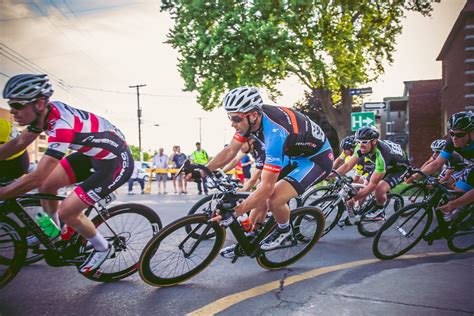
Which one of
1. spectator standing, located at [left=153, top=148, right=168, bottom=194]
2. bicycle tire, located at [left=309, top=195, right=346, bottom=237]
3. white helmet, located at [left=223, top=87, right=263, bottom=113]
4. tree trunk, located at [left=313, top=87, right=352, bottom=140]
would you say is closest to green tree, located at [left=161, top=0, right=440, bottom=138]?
tree trunk, located at [left=313, top=87, right=352, bottom=140]

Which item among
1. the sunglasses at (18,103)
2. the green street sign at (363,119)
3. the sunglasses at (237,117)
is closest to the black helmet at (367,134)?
the sunglasses at (237,117)

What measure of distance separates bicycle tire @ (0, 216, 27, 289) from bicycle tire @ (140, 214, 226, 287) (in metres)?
1.10

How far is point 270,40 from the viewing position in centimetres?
1442

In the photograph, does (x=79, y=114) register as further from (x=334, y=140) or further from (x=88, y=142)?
(x=334, y=140)

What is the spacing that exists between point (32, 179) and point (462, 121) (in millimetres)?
4989

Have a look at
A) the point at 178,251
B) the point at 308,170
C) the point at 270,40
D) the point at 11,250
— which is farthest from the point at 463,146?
the point at 270,40

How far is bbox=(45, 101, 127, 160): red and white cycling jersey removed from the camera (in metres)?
3.08

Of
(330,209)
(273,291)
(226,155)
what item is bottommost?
(273,291)

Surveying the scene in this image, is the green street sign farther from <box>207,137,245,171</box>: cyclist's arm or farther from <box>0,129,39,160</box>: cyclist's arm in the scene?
<box>0,129,39,160</box>: cyclist's arm

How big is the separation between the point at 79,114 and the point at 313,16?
13.9 meters

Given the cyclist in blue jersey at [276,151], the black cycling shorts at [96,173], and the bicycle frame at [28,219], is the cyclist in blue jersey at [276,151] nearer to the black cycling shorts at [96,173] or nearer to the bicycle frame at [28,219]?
the black cycling shorts at [96,173]

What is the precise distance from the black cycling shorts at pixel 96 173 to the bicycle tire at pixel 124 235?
27cm

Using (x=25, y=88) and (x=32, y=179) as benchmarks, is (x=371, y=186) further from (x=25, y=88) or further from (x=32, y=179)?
(x=25, y=88)

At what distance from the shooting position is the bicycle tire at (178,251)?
10.7 ft
